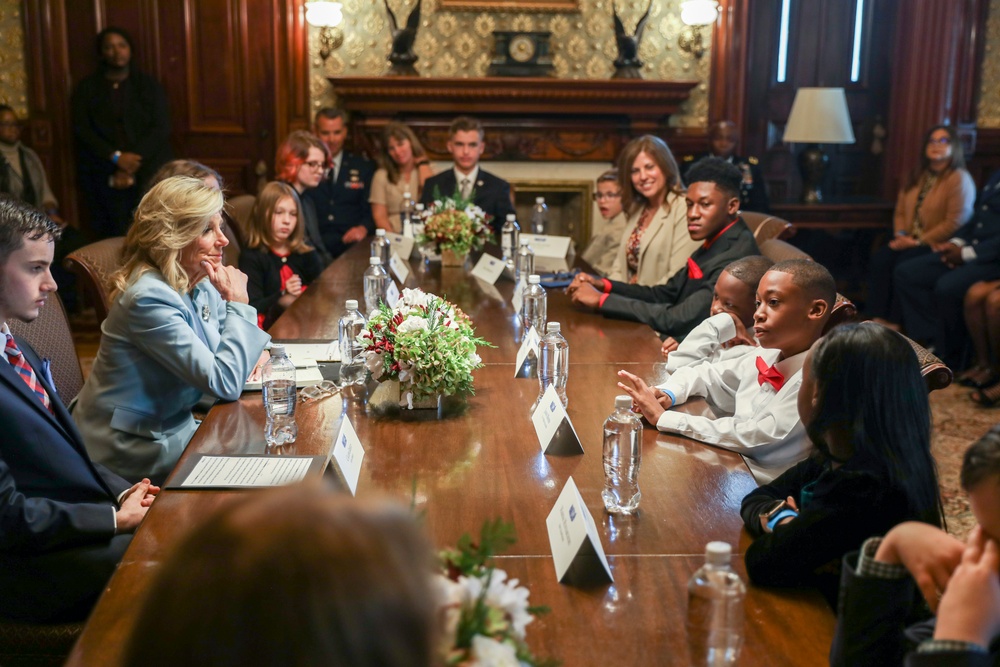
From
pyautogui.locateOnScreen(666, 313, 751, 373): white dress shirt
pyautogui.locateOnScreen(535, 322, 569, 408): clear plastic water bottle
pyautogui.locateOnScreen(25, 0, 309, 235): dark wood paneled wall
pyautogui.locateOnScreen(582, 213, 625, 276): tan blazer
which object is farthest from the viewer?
pyautogui.locateOnScreen(25, 0, 309, 235): dark wood paneled wall

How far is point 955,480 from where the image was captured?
12.7ft

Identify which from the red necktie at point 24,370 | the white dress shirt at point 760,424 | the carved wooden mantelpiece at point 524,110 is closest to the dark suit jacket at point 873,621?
the white dress shirt at point 760,424

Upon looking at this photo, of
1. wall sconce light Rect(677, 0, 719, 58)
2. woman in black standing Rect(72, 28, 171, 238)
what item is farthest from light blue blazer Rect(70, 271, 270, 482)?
wall sconce light Rect(677, 0, 719, 58)

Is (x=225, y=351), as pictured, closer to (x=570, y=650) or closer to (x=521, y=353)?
(x=521, y=353)

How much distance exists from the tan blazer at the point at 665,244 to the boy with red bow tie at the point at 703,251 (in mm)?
492

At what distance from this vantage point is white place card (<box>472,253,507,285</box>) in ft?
13.6

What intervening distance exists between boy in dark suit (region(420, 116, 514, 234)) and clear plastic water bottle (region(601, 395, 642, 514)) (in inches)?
153

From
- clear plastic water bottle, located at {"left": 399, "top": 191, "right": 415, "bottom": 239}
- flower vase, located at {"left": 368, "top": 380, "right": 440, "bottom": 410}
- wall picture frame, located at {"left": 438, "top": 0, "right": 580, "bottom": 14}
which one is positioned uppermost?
wall picture frame, located at {"left": 438, "top": 0, "right": 580, "bottom": 14}

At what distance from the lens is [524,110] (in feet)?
23.9

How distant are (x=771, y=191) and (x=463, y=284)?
425 centimetres

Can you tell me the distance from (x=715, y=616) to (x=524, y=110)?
6.23 meters

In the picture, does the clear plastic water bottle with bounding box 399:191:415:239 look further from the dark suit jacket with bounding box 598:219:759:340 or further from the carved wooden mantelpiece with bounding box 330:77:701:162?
the dark suit jacket with bounding box 598:219:759:340

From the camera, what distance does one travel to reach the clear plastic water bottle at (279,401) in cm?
213

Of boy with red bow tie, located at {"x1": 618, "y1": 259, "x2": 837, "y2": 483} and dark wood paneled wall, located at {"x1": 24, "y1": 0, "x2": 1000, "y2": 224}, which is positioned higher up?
dark wood paneled wall, located at {"x1": 24, "y1": 0, "x2": 1000, "y2": 224}
